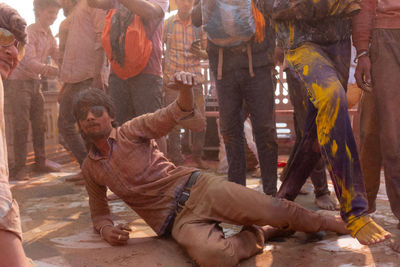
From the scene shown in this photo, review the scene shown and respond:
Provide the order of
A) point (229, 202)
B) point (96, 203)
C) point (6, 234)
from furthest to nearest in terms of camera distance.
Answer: point (96, 203) → point (229, 202) → point (6, 234)

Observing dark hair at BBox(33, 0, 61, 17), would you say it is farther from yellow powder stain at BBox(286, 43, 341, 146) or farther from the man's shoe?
yellow powder stain at BBox(286, 43, 341, 146)

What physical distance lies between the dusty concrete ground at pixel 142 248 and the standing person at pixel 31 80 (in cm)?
197

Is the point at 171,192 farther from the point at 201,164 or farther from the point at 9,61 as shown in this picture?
the point at 201,164

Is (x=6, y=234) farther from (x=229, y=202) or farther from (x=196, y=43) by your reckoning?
(x=196, y=43)

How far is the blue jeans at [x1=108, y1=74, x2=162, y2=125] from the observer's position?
3627 mm

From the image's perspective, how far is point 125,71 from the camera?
11.7 ft

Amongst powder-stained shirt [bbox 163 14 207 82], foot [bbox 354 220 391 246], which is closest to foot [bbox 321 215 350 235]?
foot [bbox 354 220 391 246]

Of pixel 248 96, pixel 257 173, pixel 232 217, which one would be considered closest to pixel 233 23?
pixel 248 96

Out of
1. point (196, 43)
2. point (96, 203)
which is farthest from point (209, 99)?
point (96, 203)

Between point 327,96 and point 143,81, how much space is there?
1.94 m

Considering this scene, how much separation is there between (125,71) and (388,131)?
7.16ft

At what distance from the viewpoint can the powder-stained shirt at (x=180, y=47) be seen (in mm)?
5203

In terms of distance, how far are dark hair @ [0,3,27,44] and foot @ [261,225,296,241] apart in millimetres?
1745

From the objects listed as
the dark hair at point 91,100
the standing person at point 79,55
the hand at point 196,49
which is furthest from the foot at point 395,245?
the standing person at point 79,55
